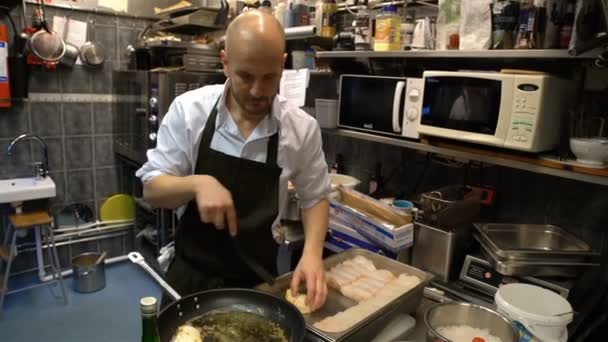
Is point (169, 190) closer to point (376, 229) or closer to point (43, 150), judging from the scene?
point (376, 229)

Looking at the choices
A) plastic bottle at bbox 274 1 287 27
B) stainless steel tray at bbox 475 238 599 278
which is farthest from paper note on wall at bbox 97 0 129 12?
stainless steel tray at bbox 475 238 599 278

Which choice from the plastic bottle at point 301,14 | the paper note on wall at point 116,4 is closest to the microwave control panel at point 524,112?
the plastic bottle at point 301,14

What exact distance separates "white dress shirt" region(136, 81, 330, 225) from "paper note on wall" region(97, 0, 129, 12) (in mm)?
2560

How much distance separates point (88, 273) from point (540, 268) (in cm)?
295

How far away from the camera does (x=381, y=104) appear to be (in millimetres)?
1979

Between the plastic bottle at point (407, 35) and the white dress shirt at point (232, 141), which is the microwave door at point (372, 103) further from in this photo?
the white dress shirt at point (232, 141)

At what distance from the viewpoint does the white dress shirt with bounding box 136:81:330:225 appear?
4.35ft

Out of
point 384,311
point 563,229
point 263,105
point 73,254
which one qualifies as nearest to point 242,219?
point 263,105

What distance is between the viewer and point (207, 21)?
3045 millimetres

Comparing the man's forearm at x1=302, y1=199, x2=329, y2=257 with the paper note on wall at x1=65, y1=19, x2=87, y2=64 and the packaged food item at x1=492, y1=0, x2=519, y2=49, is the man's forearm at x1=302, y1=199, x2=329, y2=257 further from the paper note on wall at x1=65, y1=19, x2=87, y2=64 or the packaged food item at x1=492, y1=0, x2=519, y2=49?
the paper note on wall at x1=65, y1=19, x2=87, y2=64

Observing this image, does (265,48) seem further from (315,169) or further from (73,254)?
(73,254)

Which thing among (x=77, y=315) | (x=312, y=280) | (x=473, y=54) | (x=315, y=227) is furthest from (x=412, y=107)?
(x=77, y=315)

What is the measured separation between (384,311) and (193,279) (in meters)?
0.62

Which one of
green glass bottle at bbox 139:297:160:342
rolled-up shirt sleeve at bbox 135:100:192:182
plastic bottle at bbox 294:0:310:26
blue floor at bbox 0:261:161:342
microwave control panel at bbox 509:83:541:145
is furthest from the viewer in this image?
blue floor at bbox 0:261:161:342
